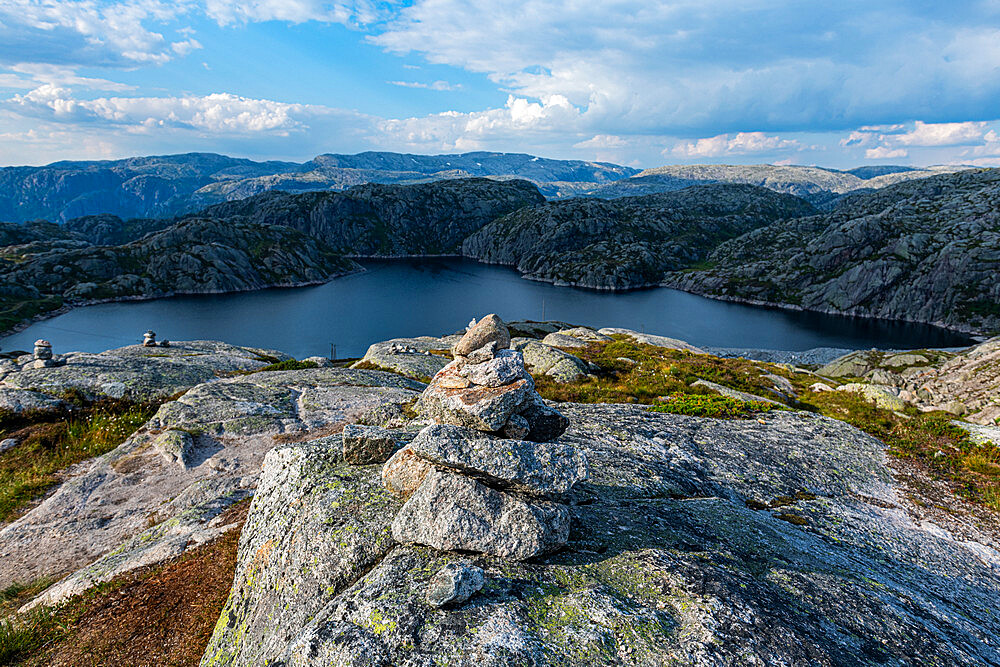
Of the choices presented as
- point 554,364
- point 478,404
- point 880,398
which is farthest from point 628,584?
point 880,398

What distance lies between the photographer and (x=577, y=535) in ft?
31.6

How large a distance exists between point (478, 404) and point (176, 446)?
16.2 m

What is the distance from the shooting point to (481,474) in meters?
9.34

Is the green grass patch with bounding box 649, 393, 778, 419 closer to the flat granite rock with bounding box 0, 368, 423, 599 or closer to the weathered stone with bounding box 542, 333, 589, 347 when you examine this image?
the flat granite rock with bounding box 0, 368, 423, 599

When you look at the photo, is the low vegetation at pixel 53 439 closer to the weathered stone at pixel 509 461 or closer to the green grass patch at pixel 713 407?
the weathered stone at pixel 509 461

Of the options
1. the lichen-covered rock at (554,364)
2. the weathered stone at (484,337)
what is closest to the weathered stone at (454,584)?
the weathered stone at (484,337)

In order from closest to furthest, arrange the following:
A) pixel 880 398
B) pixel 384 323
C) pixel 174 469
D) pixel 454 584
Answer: pixel 454 584
pixel 174 469
pixel 880 398
pixel 384 323

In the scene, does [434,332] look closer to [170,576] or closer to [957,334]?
[170,576]

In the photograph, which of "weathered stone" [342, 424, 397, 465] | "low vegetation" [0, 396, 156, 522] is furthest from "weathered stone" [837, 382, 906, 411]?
"low vegetation" [0, 396, 156, 522]

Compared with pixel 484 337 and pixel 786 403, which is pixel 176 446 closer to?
pixel 484 337

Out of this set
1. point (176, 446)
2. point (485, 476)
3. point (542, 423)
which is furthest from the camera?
point (176, 446)

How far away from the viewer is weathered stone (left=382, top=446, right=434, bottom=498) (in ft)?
33.5

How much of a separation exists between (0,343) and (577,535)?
18667cm

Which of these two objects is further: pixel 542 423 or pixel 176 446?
pixel 176 446
